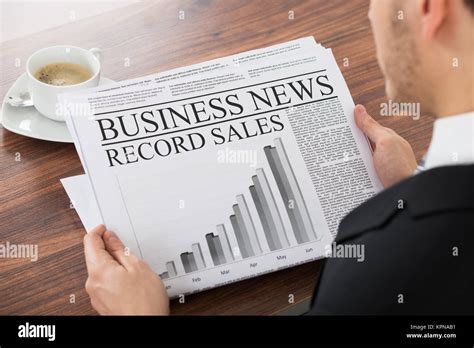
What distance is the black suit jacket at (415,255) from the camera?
757 millimetres

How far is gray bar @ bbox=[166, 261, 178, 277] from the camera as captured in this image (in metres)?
0.94

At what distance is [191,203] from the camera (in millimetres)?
980

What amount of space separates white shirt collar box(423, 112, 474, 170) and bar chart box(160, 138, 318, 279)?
0.66 ft

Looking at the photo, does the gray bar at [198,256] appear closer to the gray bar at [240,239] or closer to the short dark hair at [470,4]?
the gray bar at [240,239]

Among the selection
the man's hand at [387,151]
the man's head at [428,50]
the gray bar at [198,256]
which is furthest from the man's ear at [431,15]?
the gray bar at [198,256]

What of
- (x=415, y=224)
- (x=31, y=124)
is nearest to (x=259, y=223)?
(x=415, y=224)

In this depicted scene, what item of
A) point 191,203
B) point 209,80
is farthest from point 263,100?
point 191,203

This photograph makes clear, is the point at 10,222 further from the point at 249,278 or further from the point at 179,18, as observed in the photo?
the point at 179,18

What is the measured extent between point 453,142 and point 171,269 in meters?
0.36

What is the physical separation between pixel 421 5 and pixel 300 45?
40 centimetres
